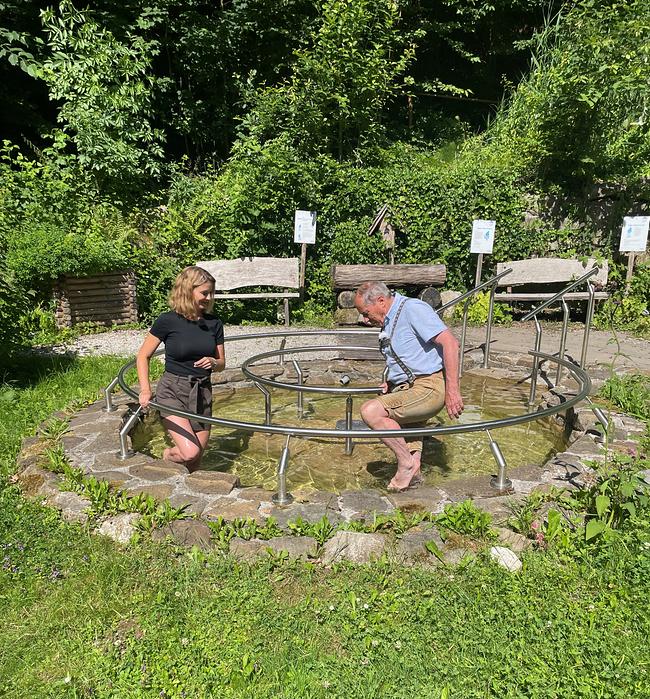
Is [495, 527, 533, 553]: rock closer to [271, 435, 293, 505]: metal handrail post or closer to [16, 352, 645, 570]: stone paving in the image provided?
[16, 352, 645, 570]: stone paving

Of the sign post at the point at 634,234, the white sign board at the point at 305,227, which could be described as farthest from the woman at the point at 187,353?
the sign post at the point at 634,234

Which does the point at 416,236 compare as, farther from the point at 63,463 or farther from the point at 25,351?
the point at 63,463

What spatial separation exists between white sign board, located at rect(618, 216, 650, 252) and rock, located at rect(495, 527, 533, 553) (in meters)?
7.80

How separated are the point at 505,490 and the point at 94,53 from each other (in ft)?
36.7

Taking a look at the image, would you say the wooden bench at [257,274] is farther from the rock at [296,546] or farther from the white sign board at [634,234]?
the rock at [296,546]

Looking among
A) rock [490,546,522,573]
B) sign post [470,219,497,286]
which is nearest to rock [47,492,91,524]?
rock [490,546,522,573]

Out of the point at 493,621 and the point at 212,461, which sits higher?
the point at 493,621

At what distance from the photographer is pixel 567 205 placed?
426 inches

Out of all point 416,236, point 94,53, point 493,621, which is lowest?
point 493,621

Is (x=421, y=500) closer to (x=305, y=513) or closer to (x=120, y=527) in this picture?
(x=305, y=513)

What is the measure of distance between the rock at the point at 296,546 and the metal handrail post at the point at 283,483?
1.25ft

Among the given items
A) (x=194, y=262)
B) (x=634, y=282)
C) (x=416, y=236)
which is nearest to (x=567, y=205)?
(x=634, y=282)

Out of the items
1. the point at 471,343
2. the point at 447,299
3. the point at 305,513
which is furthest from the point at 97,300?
the point at 305,513

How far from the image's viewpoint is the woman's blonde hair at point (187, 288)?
171 inches
